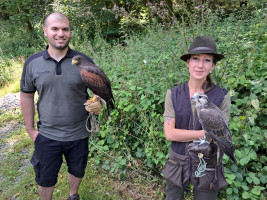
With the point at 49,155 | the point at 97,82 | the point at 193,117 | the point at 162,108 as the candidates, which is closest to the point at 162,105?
the point at 162,108

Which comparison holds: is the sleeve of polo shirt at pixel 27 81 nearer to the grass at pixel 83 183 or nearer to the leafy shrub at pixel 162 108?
the leafy shrub at pixel 162 108

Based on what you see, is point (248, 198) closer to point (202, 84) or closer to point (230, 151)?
point (230, 151)

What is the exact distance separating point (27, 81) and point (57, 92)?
0.38 meters

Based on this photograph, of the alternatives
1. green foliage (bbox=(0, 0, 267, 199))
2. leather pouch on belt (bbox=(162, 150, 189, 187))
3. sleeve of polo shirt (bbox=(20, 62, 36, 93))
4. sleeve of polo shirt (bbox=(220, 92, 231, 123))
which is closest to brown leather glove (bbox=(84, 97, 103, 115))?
sleeve of polo shirt (bbox=(20, 62, 36, 93))

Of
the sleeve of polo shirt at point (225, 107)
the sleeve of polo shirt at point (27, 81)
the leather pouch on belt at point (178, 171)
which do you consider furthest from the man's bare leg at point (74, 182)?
the sleeve of polo shirt at point (225, 107)

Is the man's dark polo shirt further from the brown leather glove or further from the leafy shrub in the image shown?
the leafy shrub

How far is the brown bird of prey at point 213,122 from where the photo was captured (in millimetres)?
1562

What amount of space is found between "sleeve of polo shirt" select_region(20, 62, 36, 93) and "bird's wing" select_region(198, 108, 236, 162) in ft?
6.04

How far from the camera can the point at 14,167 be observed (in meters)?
3.74

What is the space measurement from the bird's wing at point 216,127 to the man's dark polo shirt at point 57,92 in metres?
1.40

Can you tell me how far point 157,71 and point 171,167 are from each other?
1728mm

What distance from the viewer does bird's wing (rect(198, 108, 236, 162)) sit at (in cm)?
156

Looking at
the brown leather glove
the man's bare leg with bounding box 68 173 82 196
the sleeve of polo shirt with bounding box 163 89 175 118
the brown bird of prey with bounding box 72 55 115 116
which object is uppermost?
the brown bird of prey with bounding box 72 55 115 116

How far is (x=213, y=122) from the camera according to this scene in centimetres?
156
